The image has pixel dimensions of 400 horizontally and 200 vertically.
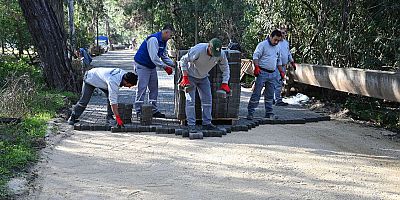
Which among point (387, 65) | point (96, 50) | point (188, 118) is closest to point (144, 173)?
point (188, 118)

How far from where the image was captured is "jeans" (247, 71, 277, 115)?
351 inches

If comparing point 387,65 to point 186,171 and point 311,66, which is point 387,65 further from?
point 186,171

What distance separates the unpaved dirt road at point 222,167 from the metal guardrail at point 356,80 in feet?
2.70

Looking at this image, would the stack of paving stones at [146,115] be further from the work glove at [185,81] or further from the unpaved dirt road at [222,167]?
the work glove at [185,81]

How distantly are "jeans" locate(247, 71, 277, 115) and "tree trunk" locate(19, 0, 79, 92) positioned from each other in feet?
18.1

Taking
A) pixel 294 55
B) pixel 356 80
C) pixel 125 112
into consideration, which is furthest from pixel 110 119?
pixel 294 55

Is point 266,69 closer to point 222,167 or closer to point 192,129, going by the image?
point 192,129

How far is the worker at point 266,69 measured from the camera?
895 cm

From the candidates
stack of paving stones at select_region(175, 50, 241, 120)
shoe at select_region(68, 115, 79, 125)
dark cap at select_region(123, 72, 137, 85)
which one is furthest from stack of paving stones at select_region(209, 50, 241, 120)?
shoe at select_region(68, 115, 79, 125)

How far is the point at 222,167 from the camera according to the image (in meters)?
5.76

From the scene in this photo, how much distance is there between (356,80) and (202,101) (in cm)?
307

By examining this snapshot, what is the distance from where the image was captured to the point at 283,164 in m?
5.96

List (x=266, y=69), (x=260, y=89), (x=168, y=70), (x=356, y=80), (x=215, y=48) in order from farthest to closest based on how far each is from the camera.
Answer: (x=266, y=69), (x=260, y=89), (x=356, y=80), (x=168, y=70), (x=215, y=48)

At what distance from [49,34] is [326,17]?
6.86 metres
